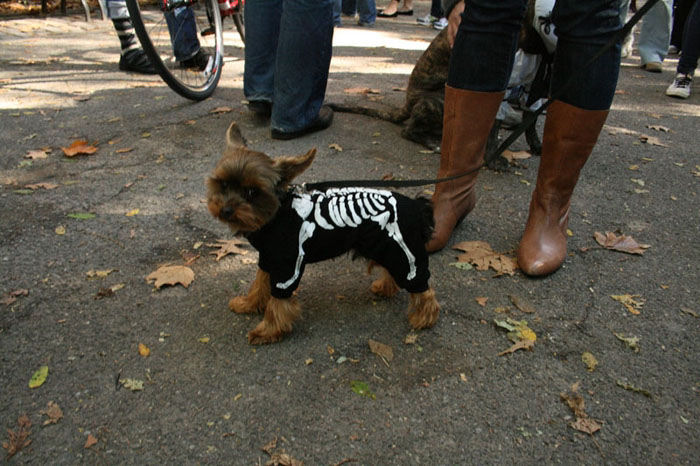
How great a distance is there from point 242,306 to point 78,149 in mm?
2651

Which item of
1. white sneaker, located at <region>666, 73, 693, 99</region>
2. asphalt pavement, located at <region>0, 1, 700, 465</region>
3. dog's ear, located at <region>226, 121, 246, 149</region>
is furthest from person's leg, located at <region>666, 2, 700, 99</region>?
dog's ear, located at <region>226, 121, 246, 149</region>

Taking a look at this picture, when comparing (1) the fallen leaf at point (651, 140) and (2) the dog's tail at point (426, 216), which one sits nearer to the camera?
(2) the dog's tail at point (426, 216)

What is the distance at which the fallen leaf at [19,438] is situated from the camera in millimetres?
1845

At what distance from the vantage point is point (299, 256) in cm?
224

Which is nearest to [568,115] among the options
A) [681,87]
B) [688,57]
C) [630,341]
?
[630,341]

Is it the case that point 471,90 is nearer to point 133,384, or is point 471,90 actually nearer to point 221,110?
point 133,384

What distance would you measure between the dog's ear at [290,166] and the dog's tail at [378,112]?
9.69 feet

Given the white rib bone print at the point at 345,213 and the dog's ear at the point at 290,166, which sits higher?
the dog's ear at the point at 290,166

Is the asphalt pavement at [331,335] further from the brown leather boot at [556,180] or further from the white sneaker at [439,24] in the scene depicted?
the white sneaker at [439,24]

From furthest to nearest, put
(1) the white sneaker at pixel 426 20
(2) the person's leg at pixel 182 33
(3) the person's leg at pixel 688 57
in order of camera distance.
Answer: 1. (1) the white sneaker at pixel 426 20
2. (3) the person's leg at pixel 688 57
3. (2) the person's leg at pixel 182 33

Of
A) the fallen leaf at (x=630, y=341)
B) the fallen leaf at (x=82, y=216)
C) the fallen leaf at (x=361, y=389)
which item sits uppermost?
the fallen leaf at (x=82, y=216)

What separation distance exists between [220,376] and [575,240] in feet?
7.75

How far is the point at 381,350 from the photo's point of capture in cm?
240

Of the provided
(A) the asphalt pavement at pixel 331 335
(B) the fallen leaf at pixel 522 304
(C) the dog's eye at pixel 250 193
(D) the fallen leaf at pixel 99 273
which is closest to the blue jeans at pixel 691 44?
(A) the asphalt pavement at pixel 331 335
